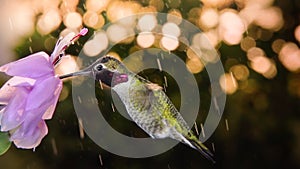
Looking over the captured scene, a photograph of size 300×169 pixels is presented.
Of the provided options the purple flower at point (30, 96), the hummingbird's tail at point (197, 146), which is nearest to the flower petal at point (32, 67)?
the purple flower at point (30, 96)

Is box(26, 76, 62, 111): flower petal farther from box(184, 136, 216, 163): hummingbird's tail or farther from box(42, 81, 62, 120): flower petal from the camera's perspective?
box(184, 136, 216, 163): hummingbird's tail

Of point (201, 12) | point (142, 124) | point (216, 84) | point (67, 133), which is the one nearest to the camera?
point (142, 124)

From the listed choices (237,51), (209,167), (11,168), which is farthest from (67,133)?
(237,51)

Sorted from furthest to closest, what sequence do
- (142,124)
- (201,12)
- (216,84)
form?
(201,12)
(216,84)
(142,124)

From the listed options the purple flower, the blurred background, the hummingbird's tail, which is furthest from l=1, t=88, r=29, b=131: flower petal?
the blurred background

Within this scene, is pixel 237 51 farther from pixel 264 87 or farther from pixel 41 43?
pixel 41 43

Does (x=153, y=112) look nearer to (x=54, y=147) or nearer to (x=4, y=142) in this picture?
(x=4, y=142)

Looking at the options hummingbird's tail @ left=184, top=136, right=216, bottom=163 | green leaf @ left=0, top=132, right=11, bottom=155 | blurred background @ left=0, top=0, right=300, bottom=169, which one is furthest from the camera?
blurred background @ left=0, top=0, right=300, bottom=169

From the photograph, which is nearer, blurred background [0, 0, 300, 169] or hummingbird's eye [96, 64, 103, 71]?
hummingbird's eye [96, 64, 103, 71]
